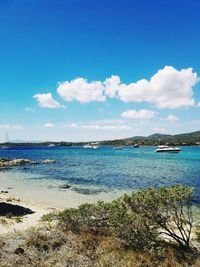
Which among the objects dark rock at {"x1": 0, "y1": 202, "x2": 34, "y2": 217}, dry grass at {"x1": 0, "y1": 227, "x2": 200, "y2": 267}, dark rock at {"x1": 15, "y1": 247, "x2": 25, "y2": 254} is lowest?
dark rock at {"x1": 0, "y1": 202, "x2": 34, "y2": 217}

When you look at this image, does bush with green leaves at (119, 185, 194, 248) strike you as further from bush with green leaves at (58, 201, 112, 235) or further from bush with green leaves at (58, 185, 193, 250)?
bush with green leaves at (58, 201, 112, 235)

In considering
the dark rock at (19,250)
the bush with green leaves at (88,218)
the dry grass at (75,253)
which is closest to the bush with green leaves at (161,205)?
the dry grass at (75,253)

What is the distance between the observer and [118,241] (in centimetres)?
1631

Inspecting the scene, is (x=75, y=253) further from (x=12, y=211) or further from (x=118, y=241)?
(x=12, y=211)

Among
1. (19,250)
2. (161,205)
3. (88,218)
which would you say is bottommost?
(19,250)

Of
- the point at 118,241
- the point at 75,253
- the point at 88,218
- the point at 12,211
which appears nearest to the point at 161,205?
the point at 118,241

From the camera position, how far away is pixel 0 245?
15.2m

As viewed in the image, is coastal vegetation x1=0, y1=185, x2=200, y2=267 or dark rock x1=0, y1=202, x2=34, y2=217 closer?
coastal vegetation x1=0, y1=185, x2=200, y2=267

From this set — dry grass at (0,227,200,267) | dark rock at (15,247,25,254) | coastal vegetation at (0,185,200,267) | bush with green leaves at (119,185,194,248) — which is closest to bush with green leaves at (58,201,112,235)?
coastal vegetation at (0,185,200,267)

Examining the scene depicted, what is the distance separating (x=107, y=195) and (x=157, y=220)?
2640 cm

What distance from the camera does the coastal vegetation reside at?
14297 mm

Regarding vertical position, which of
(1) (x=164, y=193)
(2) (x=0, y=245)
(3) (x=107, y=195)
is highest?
(1) (x=164, y=193)

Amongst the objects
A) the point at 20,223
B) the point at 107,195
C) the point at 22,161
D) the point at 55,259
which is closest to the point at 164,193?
the point at 55,259

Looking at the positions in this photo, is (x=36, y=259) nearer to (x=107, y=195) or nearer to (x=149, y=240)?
(x=149, y=240)
